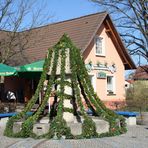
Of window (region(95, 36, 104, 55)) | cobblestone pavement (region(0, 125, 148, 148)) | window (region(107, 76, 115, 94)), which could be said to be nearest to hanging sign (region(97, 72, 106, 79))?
window (region(107, 76, 115, 94))

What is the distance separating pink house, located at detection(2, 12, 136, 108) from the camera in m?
28.1

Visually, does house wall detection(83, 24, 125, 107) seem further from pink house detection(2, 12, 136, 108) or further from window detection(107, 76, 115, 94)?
window detection(107, 76, 115, 94)

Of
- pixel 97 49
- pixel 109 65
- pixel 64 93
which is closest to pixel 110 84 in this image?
pixel 109 65

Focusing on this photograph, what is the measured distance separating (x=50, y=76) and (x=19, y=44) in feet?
51.9

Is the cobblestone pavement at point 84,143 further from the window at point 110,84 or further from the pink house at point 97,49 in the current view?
the window at point 110,84

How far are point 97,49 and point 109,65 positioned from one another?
149cm

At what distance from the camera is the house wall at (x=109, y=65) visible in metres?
28.4

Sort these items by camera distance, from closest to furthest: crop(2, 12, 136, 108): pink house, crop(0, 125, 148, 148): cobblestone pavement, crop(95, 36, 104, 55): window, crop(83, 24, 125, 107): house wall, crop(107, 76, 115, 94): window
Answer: crop(0, 125, 148, 148): cobblestone pavement
crop(2, 12, 136, 108): pink house
crop(83, 24, 125, 107): house wall
crop(95, 36, 104, 55): window
crop(107, 76, 115, 94): window

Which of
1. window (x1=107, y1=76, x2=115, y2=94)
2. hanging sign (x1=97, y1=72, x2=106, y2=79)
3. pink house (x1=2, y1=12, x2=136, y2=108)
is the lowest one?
window (x1=107, y1=76, x2=115, y2=94)

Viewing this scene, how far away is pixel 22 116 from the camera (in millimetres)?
14320

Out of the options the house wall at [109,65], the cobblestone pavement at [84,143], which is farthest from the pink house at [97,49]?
the cobblestone pavement at [84,143]

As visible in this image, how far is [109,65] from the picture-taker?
97.8 ft

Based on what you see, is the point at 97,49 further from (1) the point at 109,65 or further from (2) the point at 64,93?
(2) the point at 64,93

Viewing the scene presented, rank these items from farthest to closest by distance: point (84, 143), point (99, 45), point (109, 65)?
point (109, 65)
point (99, 45)
point (84, 143)
